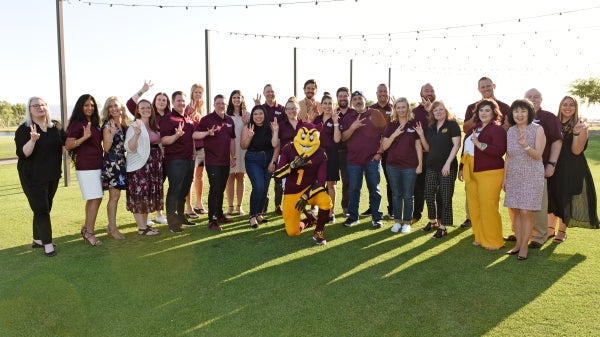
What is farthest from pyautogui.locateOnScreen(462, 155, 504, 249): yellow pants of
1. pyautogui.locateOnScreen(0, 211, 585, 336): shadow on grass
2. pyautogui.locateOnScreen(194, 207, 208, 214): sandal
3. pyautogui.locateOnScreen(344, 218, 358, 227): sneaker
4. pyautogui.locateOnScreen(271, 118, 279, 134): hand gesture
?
pyautogui.locateOnScreen(194, 207, 208, 214): sandal

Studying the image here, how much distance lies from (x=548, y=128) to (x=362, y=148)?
220 cm

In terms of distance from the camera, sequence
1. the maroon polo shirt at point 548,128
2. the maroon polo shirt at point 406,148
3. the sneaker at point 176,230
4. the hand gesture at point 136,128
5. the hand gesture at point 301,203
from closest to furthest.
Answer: the maroon polo shirt at point 548,128 → the hand gesture at point 136,128 → the hand gesture at point 301,203 → the maroon polo shirt at point 406,148 → the sneaker at point 176,230

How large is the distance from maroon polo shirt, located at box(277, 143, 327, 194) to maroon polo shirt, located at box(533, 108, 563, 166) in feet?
8.29

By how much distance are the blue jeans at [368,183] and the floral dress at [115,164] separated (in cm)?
294

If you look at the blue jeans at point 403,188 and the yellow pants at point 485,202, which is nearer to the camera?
the yellow pants at point 485,202

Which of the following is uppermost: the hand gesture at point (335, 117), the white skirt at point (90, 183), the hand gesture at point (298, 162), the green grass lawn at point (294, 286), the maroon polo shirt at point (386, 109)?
the maroon polo shirt at point (386, 109)

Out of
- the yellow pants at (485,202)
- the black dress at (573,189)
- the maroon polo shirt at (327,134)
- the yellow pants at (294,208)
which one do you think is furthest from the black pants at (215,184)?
the black dress at (573,189)

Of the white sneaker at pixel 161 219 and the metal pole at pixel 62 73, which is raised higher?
the metal pole at pixel 62 73

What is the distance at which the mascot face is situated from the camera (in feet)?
18.5

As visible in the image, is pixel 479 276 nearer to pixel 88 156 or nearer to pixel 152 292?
pixel 152 292

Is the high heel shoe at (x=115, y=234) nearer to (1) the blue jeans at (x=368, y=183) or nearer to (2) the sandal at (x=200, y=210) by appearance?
(2) the sandal at (x=200, y=210)

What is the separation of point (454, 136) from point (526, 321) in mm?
2639

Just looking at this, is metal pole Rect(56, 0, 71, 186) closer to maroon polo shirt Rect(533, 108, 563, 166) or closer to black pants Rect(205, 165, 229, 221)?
black pants Rect(205, 165, 229, 221)

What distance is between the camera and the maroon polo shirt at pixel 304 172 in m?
5.68
